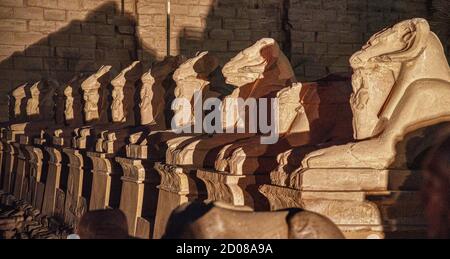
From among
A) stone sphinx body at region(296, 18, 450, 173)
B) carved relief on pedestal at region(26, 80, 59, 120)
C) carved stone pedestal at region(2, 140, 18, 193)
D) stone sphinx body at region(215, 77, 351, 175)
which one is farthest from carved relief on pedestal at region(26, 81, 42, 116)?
Result: stone sphinx body at region(296, 18, 450, 173)

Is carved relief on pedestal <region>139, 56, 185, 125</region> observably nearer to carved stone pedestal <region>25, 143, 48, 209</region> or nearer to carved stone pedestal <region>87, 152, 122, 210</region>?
carved stone pedestal <region>87, 152, 122, 210</region>

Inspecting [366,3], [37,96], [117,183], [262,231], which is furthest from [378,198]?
[366,3]

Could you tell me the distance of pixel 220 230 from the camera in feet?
9.79

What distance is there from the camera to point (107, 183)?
7.47m

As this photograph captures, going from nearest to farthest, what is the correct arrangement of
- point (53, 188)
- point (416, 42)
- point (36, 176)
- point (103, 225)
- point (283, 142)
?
point (103, 225) → point (416, 42) → point (283, 142) → point (53, 188) → point (36, 176)

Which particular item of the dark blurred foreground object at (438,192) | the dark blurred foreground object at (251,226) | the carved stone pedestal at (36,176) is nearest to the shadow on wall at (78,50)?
the carved stone pedestal at (36,176)

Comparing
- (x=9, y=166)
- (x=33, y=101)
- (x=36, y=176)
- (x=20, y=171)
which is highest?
(x=33, y=101)

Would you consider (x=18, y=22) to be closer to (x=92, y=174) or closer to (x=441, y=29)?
(x=92, y=174)

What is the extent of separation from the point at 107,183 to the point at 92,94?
2356 millimetres

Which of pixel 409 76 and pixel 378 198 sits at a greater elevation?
pixel 409 76

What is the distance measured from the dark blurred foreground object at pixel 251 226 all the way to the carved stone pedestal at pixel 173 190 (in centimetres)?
241

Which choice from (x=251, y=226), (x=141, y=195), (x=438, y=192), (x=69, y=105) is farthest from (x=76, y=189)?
(x=251, y=226)

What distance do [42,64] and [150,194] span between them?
9.48m

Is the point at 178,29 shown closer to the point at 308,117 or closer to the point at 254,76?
the point at 254,76
